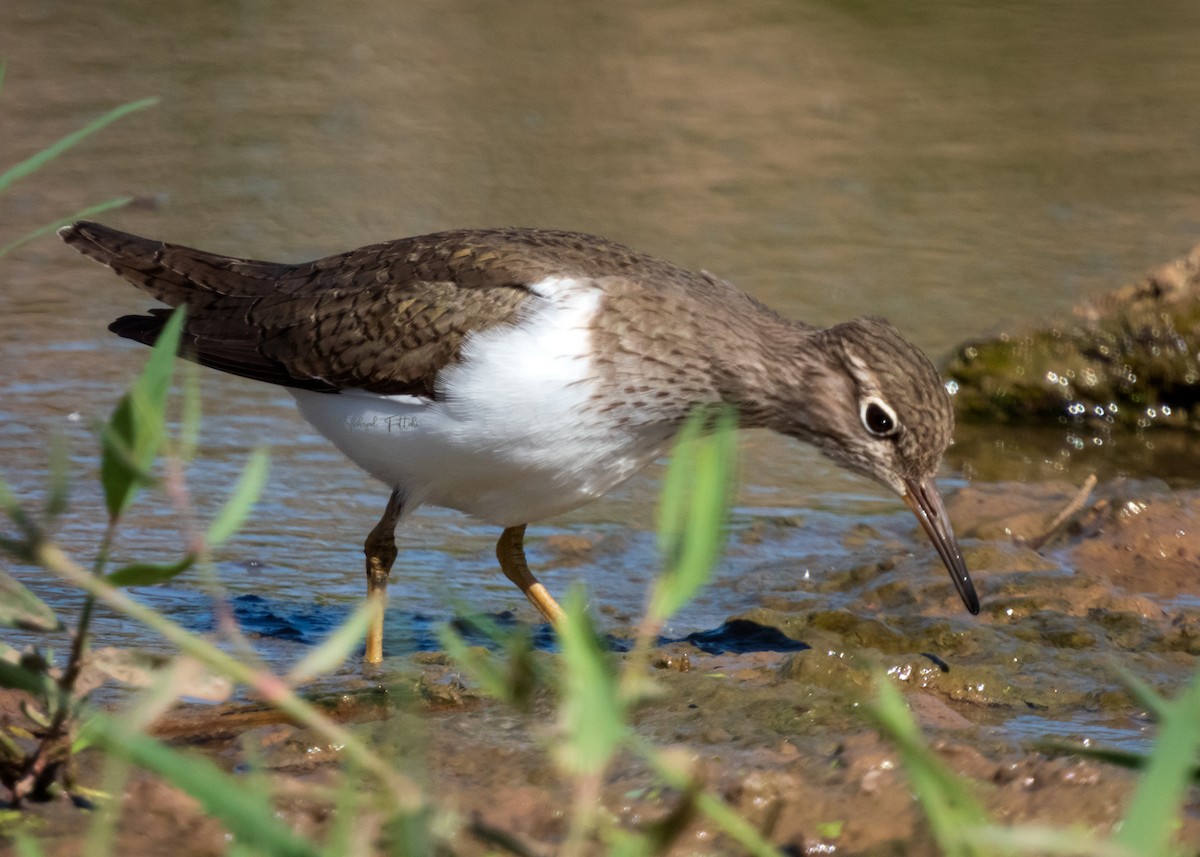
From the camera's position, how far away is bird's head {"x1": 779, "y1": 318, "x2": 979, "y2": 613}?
568cm

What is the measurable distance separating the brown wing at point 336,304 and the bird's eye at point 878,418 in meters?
1.24

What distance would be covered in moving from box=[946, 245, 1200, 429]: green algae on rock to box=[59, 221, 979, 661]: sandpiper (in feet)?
12.0

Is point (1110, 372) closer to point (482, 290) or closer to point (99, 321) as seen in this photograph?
point (482, 290)

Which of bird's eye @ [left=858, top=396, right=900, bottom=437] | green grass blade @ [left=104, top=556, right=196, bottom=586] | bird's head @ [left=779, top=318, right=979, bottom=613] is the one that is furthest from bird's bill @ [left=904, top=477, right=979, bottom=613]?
green grass blade @ [left=104, top=556, right=196, bottom=586]

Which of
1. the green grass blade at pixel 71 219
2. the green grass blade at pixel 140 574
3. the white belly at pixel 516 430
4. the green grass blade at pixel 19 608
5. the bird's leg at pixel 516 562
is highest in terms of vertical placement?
the green grass blade at pixel 71 219

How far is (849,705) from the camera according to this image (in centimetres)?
467

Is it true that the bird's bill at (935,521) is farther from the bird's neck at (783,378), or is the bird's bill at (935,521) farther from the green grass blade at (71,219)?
the green grass blade at (71,219)

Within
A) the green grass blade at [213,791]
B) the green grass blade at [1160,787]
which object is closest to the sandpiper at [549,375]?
the green grass blade at [213,791]

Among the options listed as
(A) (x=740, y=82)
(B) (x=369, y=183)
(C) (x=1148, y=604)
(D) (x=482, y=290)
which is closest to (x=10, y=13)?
(B) (x=369, y=183)

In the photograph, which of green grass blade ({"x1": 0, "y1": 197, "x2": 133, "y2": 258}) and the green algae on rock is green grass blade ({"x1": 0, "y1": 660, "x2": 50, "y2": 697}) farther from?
the green algae on rock

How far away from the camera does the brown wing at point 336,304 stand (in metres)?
5.82

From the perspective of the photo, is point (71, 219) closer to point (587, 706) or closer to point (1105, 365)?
point (587, 706)

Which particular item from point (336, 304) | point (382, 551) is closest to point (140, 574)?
point (382, 551)

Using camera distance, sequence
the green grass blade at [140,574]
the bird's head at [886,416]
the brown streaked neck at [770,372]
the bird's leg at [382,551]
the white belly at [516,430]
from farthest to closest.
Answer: the bird's leg at [382,551], the brown streaked neck at [770,372], the bird's head at [886,416], the white belly at [516,430], the green grass blade at [140,574]
